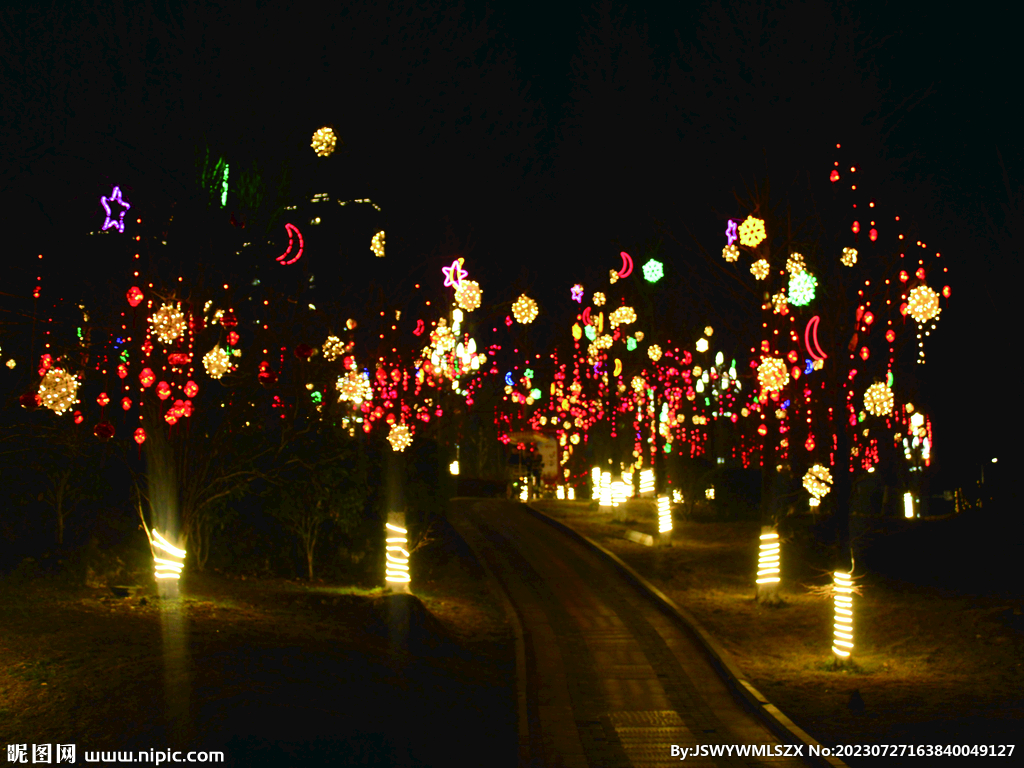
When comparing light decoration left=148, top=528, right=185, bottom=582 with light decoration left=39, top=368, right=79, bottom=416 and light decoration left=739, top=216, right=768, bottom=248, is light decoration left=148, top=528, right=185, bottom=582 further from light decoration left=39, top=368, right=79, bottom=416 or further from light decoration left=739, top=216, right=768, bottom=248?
light decoration left=739, top=216, right=768, bottom=248

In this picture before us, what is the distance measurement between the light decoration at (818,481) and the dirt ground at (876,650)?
2835 millimetres

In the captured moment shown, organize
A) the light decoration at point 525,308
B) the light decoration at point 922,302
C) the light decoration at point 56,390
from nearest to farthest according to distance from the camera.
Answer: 1. the light decoration at point 56,390
2. the light decoration at point 922,302
3. the light decoration at point 525,308

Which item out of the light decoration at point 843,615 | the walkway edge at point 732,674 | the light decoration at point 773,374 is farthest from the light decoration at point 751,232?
the walkway edge at point 732,674

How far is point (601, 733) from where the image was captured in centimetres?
1148

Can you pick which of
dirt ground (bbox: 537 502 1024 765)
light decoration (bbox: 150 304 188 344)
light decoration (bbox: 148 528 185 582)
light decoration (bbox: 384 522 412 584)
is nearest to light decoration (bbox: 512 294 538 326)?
light decoration (bbox: 384 522 412 584)

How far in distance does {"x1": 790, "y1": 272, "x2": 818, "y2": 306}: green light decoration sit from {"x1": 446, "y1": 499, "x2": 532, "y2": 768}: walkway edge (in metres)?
8.25

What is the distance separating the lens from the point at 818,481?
16.8 meters

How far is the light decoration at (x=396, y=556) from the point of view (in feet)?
54.1

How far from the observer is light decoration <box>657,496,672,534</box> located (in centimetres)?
2844

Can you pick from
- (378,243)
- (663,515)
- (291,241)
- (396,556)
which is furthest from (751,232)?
(663,515)

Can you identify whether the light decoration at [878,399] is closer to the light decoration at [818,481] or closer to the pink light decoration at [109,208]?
the light decoration at [818,481]

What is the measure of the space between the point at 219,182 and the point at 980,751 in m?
12.6

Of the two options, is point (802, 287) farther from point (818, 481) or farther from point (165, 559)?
point (165, 559)

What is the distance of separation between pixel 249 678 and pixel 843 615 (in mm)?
10241
